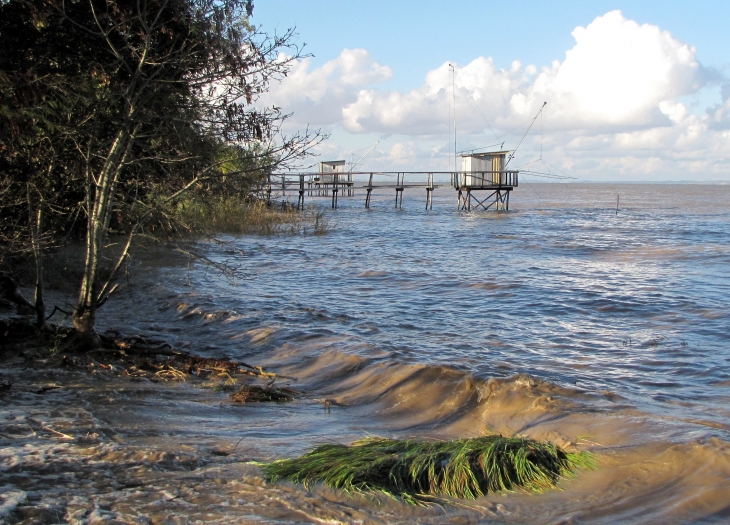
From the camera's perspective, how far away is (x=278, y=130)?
673 cm

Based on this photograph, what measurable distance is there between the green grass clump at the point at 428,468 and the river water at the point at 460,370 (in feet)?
0.40

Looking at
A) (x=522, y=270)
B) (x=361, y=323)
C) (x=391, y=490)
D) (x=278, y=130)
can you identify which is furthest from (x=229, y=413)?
(x=522, y=270)

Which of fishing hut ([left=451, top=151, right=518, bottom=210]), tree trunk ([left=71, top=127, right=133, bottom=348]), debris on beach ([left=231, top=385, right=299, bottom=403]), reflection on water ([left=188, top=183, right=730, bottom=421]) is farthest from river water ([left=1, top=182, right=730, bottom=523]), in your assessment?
fishing hut ([left=451, top=151, right=518, bottom=210])

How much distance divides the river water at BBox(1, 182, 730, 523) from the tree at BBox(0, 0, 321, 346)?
2.13 meters

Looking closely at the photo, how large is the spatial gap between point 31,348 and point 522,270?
1269 cm

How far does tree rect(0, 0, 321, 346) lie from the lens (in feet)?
21.0

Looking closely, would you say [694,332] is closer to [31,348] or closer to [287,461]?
[287,461]

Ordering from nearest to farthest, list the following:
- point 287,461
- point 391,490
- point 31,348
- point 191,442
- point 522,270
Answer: point 391,490
point 287,461
point 191,442
point 31,348
point 522,270

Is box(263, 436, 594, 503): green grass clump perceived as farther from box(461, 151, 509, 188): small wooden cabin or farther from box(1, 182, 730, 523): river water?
box(461, 151, 509, 188): small wooden cabin

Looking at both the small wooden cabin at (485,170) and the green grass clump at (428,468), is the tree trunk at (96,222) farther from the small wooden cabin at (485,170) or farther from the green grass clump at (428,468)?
the small wooden cabin at (485,170)

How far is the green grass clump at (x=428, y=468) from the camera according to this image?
12.6 feet

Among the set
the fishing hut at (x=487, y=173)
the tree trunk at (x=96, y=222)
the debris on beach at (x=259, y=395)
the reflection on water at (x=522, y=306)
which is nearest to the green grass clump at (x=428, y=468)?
the debris on beach at (x=259, y=395)

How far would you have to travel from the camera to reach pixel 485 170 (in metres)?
43.5

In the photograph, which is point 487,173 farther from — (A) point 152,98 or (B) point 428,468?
(B) point 428,468
